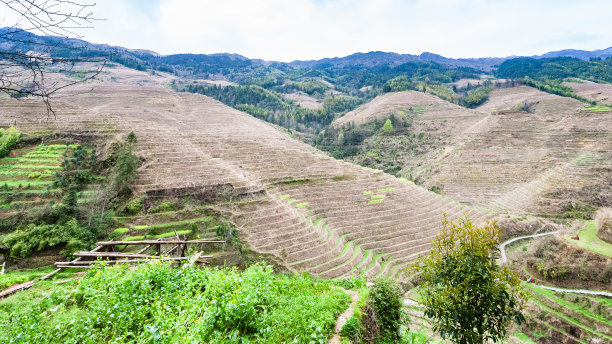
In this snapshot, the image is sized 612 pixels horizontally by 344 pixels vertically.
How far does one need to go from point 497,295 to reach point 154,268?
353 inches

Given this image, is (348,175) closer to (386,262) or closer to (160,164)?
(386,262)

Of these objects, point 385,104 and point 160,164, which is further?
point 385,104

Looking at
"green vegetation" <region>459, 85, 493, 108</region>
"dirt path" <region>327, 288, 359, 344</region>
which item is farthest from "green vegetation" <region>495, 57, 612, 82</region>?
"dirt path" <region>327, 288, 359, 344</region>

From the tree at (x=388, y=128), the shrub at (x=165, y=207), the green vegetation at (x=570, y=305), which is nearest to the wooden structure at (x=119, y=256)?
the shrub at (x=165, y=207)

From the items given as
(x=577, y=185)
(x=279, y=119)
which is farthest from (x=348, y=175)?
(x=279, y=119)

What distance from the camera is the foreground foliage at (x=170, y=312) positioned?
511 cm

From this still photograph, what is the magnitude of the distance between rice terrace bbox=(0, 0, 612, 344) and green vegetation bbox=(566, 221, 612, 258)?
0.19 meters

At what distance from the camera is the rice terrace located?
5766mm

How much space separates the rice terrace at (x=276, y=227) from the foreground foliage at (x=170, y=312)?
0.05 metres

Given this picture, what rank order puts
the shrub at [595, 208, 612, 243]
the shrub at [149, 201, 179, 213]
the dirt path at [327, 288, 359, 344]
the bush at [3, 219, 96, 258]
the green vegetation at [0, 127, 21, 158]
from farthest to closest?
1. the green vegetation at [0, 127, 21, 158]
2. the shrub at [149, 201, 179, 213]
3. the shrub at [595, 208, 612, 243]
4. the bush at [3, 219, 96, 258]
5. the dirt path at [327, 288, 359, 344]

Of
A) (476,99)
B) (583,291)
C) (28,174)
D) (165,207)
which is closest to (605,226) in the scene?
(583,291)

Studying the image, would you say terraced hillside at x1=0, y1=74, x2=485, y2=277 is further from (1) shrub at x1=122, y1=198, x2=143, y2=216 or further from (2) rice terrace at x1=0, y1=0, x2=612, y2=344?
(1) shrub at x1=122, y1=198, x2=143, y2=216

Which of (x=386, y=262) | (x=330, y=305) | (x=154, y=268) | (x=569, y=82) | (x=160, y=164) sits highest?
(x=569, y=82)

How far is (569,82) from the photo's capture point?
117125 millimetres
